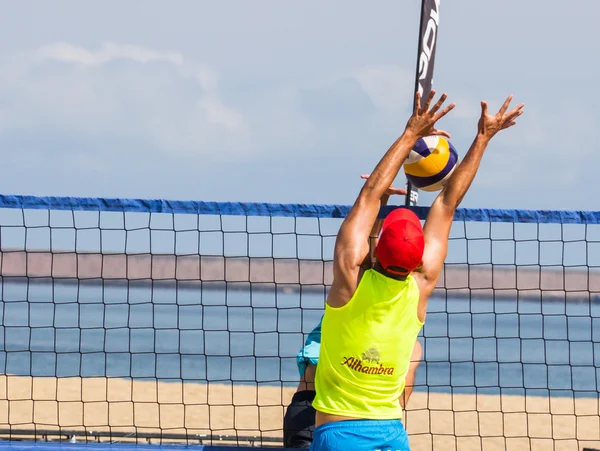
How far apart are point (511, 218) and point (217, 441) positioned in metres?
3.95

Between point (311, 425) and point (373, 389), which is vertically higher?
point (373, 389)

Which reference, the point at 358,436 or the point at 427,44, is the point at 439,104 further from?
the point at 427,44

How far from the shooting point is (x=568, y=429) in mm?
10492

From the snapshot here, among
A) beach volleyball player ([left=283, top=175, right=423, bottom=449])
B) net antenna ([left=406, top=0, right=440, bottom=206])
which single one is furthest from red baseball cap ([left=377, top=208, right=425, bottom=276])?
net antenna ([left=406, top=0, right=440, bottom=206])

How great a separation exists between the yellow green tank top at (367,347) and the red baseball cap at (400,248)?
0.30 ft

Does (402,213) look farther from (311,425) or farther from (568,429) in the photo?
(568,429)

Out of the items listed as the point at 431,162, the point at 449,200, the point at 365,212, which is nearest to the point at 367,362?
the point at 365,212

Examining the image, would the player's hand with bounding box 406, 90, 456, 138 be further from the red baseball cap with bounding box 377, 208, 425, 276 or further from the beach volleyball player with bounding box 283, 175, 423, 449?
the beach volleyball player with bounding box 283, 175, 423, 449

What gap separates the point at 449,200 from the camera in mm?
4395

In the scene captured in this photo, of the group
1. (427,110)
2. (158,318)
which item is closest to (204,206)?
(427,110)

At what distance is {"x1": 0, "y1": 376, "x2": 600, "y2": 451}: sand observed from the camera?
9.43m

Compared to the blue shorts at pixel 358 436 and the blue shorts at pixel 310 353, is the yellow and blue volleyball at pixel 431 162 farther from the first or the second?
the blue shorts at pixel 358 436

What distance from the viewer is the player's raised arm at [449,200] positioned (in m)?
4.15

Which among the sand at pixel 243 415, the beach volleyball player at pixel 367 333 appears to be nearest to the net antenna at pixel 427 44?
the beach volleyball player at pixel 367 333
